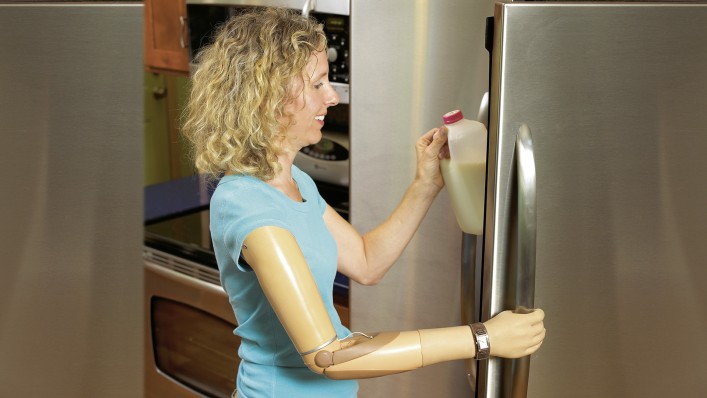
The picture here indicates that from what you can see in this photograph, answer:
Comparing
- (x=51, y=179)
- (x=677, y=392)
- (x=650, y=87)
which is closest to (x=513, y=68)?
(x=650, y=87)

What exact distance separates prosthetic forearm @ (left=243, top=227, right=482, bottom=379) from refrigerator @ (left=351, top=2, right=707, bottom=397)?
0.13 meters

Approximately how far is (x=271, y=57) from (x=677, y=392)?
849 mm

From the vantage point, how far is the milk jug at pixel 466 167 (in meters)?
1.43

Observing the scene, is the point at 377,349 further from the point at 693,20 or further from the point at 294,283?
the point at 693,20

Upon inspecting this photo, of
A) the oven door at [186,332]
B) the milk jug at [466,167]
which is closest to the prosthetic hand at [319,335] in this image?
the milk jug at [466,167]

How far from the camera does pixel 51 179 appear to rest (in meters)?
1.45

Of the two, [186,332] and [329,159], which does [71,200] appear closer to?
[329,159]

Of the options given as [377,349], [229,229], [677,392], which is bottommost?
[677,392]

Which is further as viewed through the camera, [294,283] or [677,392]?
[677,392]

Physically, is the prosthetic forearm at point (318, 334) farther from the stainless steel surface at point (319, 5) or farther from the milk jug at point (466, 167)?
the stainless steel surface at point (319, 5)

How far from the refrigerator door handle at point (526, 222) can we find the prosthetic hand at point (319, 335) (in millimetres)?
81

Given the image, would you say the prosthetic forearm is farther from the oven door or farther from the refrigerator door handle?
the oven door

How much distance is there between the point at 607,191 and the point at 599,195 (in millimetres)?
14

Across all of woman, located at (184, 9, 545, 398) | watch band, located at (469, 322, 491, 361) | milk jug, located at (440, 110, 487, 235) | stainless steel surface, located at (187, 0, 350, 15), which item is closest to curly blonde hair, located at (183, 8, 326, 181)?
woman, located at (184, 9, 545, 398)
